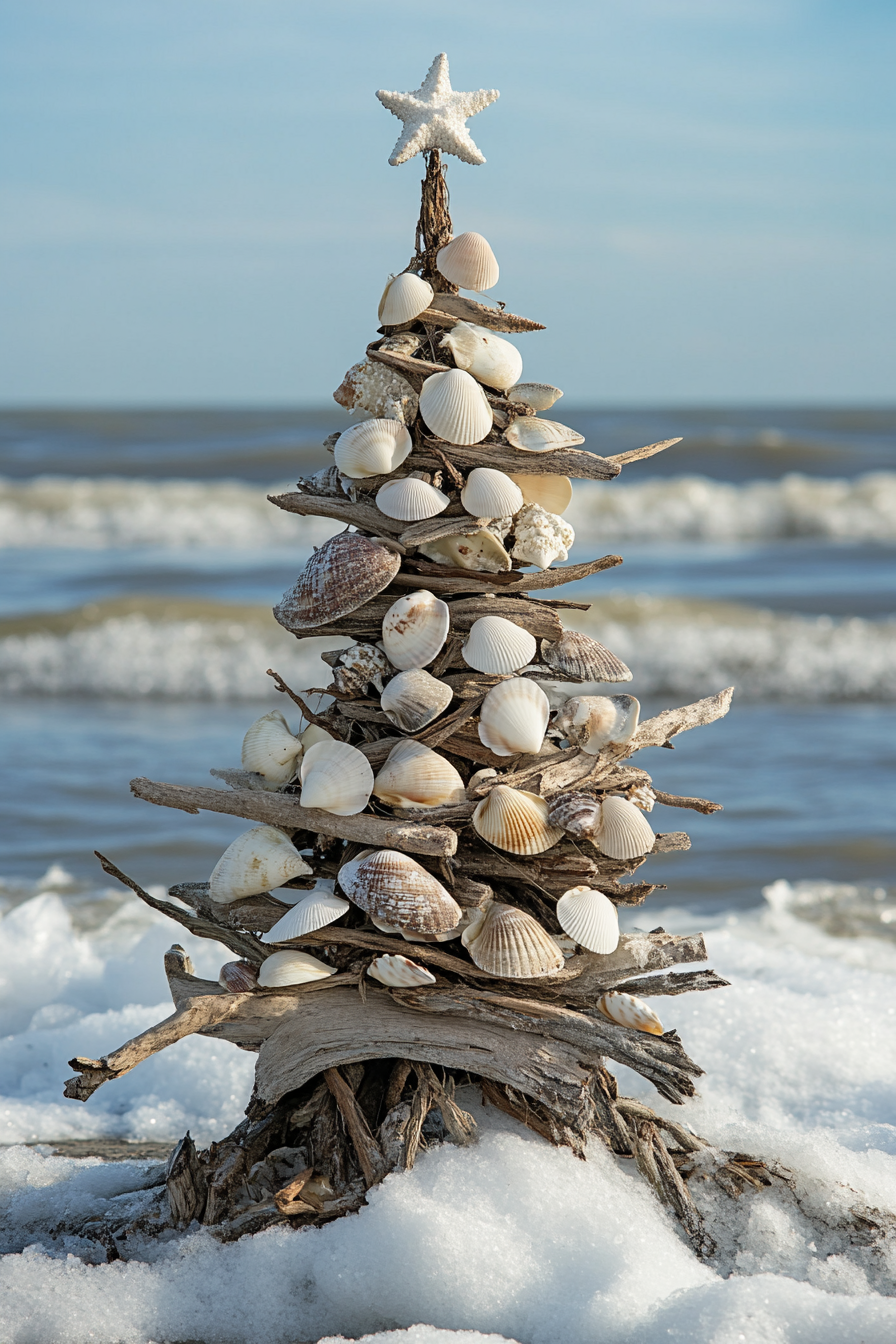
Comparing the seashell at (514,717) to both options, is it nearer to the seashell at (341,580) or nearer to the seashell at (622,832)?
the seashell at (622,832)

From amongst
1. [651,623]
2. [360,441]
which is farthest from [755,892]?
[651,623]

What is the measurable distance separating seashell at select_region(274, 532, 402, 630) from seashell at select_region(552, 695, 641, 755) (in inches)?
17.7

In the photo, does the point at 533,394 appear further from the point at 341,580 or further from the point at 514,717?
the point at 514,717

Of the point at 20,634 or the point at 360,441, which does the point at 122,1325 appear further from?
the point at 20,634

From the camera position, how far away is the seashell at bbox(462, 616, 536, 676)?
2102 mm

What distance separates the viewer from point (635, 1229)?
78.3 inches

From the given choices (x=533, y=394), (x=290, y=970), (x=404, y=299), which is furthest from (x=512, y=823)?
(x=404, y=299)

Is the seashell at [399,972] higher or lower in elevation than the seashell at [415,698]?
lower

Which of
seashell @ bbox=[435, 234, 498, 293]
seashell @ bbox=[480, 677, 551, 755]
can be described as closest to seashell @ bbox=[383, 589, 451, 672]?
seashell @ bbox=[480, 677, 551, 755]

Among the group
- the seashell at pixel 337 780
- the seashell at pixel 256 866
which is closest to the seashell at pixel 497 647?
the seashell at pixel 337 780

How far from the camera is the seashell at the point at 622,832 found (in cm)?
212

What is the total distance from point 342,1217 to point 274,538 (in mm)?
17255

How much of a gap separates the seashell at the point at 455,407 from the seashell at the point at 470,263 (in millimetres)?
184

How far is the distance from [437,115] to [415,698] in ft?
3.74
